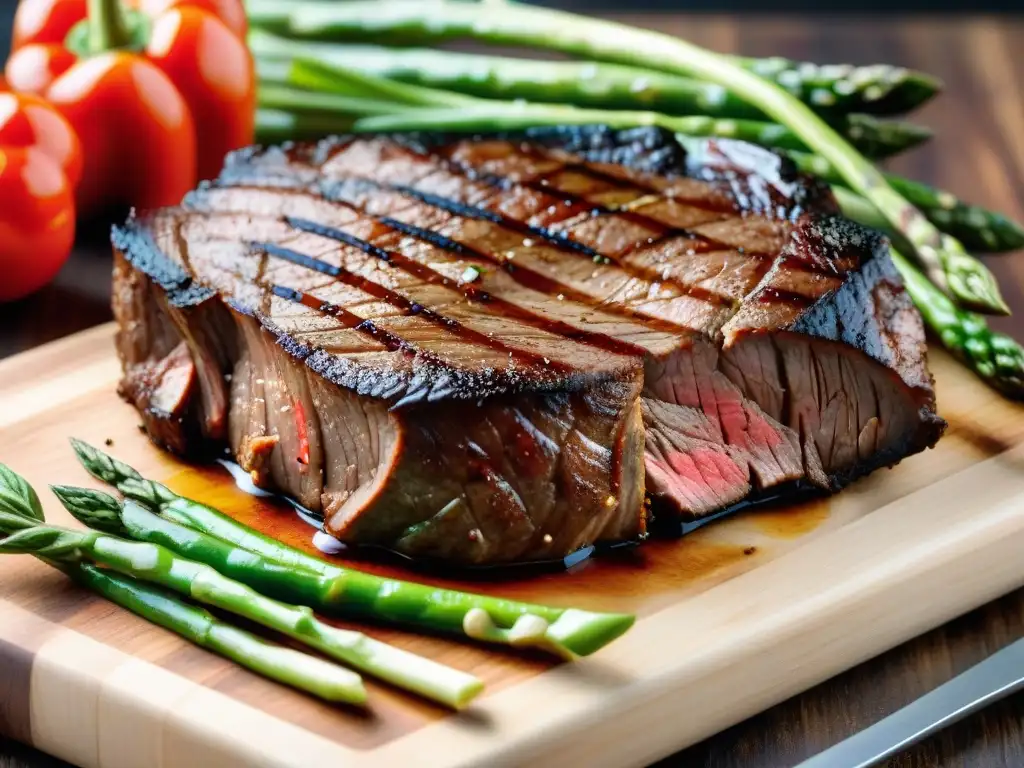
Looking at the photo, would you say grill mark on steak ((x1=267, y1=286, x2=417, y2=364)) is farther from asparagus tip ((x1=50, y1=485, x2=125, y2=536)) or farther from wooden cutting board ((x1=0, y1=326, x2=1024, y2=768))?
asparagus tip ((x1=50, y1=485, x2=125, y2=536))

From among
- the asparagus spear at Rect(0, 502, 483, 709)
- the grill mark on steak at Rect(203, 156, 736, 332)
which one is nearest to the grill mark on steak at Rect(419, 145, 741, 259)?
the grill mark on steak at Rect(203, 156, 736, 332)

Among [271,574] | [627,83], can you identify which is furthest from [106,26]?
[271,574]

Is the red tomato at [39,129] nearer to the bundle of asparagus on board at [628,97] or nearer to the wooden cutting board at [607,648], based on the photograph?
the bundle of asparagus on board at [628,97]

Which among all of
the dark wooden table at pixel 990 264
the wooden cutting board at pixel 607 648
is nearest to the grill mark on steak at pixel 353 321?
the wooden cutting board at pixel 607 648

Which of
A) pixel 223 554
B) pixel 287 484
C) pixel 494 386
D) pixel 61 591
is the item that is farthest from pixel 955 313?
pixel 61 591

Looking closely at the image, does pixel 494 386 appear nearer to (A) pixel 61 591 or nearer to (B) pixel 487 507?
(B) pixel 487 507

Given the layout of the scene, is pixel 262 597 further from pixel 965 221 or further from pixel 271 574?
pixel 965 221
